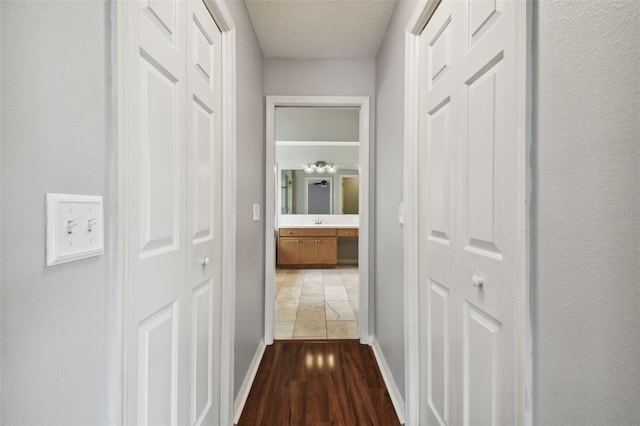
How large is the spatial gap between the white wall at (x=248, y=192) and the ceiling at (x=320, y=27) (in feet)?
0.42

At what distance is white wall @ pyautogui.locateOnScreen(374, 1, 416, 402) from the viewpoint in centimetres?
172

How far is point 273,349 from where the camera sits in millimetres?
2436

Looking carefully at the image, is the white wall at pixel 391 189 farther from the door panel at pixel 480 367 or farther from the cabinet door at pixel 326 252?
the cabinet door at pixel 326 252

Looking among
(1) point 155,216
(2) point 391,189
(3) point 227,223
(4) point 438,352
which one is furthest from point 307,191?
(1) point 155,216

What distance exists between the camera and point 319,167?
216 inches

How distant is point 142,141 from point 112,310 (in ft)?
1.41

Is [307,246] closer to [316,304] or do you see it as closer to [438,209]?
[316,304]

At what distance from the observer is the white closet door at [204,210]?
113 centimetres

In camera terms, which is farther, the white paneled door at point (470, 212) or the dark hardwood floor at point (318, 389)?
the dark hardwood floor at point (318, 389)

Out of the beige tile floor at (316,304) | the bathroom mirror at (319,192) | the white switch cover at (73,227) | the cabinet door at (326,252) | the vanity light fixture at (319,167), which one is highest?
the vanity light fixture at (319,167)

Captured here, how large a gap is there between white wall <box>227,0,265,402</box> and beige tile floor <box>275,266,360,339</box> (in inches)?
21.2

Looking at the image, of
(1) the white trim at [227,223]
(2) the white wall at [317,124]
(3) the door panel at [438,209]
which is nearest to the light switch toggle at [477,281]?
(3) the door panel at [438,209]

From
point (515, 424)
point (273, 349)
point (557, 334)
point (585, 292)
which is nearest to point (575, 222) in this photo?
point (585, 292)

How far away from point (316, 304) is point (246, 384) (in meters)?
1.74
